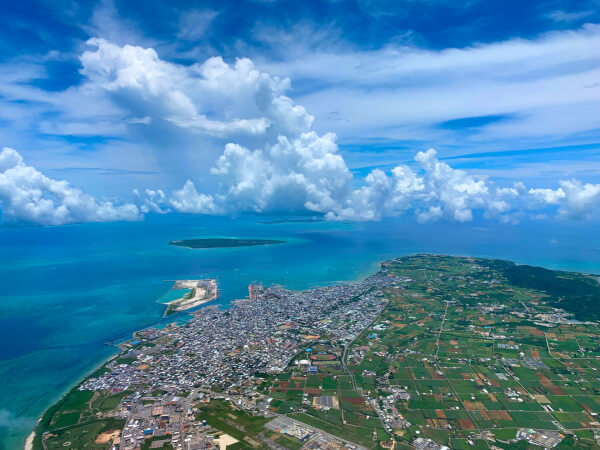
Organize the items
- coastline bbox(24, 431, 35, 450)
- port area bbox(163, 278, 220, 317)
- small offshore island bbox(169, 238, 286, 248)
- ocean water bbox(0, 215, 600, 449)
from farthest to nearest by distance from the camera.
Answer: small offshore island bbox(169, 238, 286, 248) → port area bbox(163, 278, 220, 317) → ocean water bbox(0, 215, 600, 449) → coastline bbox(24, 431, 35, 450)

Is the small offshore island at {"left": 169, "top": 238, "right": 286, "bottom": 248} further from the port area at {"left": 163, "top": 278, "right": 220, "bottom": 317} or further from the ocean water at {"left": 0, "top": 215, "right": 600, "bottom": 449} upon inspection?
the port area at {"left": 163, "top": 278, "right": 220, "bottom": 317}

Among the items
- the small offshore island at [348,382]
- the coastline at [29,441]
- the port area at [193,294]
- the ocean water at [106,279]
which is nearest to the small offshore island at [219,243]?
the ocean water at [106,279]

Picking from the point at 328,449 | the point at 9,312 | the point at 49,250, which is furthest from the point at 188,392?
the point at 49,250

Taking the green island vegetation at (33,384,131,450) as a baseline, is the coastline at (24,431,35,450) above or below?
below

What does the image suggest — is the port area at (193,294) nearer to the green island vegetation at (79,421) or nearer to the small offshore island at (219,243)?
the green island vegetation at (79,421)

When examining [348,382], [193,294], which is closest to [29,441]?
[348,382]

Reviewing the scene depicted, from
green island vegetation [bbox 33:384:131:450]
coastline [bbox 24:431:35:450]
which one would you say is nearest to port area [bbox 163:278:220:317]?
green island vegetation [bbox 33:384:131:450]
